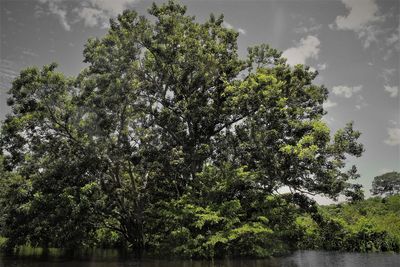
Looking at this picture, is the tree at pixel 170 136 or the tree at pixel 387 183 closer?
the tree at pixel 170 136

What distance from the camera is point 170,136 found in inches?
1068

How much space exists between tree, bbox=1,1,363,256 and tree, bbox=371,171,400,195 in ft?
296

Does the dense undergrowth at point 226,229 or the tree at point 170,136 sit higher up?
the tree at point 170,136

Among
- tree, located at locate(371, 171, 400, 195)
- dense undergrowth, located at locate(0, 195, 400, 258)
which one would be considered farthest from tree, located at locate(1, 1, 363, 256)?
tree, located at locate(371, 171, 400, 195)

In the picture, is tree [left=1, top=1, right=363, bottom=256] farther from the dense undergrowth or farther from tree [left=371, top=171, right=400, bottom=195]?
tree [left=371, top=171, right=400, bottom=195]

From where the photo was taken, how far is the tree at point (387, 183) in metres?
104

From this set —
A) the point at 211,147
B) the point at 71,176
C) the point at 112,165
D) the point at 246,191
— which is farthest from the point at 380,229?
the point at 71,176

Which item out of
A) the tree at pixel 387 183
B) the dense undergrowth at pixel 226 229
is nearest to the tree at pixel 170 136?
the dense undergrowth at pixel 226 229

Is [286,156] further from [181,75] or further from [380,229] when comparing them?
[380,229]

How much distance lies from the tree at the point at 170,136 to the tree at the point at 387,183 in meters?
90.4

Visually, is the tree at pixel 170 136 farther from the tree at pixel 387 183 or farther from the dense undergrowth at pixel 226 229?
the tree at pixel 387 183

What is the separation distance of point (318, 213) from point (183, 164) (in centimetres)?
992

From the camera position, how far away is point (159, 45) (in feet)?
80.4

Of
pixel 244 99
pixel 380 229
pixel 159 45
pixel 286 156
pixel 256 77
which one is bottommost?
pixel 380 229
